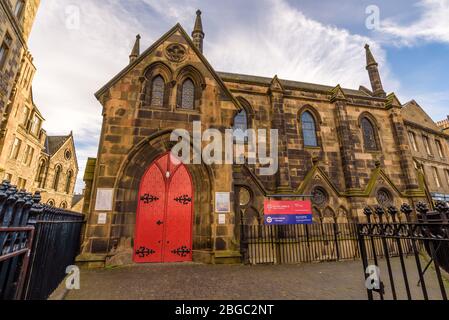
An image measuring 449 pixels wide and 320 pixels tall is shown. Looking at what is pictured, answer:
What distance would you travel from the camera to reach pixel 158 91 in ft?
28.1

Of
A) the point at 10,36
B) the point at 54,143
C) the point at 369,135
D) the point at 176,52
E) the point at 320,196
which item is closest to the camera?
the point at 176,52

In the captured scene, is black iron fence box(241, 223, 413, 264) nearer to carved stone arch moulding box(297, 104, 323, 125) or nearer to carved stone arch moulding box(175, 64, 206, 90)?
carved stone arch moulding box(175, 64, 206, 90)

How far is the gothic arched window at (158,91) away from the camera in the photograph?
27.6 ft

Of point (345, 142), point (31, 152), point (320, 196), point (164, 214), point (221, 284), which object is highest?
point (31, 152)

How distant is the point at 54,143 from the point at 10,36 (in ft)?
86.1

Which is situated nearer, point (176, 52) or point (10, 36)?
point (176, 52)

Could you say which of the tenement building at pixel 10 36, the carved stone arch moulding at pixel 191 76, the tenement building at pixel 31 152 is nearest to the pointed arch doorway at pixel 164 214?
the carved stone arch moulding at pixel 191 76

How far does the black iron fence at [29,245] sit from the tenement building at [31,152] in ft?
68.7

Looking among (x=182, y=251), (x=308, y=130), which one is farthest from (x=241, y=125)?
(x=182, y=251)

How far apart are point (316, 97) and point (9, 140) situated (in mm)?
27759

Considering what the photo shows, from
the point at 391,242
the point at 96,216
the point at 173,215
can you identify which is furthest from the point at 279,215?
the point at 391,242

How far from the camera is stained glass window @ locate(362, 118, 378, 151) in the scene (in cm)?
1551

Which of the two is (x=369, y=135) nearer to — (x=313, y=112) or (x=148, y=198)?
(x=313, y=112)

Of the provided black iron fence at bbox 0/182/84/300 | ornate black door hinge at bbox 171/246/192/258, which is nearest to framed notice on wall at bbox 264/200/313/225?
ornate black door hinge at bbox 171/246/192/258
